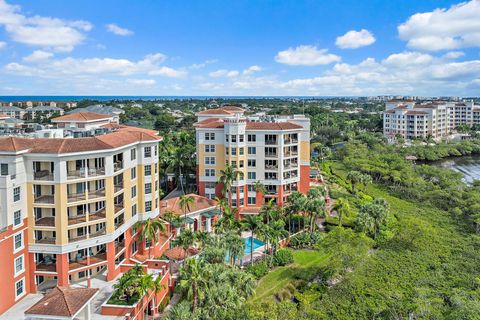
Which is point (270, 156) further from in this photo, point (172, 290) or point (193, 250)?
point (172, 290)

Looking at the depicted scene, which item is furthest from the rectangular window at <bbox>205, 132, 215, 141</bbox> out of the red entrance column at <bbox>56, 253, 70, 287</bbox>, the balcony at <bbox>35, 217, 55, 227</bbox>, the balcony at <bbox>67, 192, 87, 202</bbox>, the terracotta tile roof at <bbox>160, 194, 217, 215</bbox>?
the red entrance column at <bbox>56, 253, 70, 287</bbox>

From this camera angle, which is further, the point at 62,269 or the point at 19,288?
the point at 62,269

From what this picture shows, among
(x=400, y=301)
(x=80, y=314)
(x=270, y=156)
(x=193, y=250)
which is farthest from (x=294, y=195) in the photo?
(x=80, y=314)

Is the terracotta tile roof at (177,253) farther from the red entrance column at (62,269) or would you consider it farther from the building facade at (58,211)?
the red entrance column at (62,269)

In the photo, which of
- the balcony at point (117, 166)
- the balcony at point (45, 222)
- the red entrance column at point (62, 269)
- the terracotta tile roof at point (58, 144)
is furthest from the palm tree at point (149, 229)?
the balcony at point (45, 222)

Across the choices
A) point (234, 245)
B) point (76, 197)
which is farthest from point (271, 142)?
point (76, 197)

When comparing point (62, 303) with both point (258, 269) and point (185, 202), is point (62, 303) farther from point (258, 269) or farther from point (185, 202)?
point (185, 202)

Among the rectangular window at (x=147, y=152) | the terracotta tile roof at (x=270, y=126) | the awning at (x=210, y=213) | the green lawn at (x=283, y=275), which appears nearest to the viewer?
the green lawn at (x=283, y=275)
